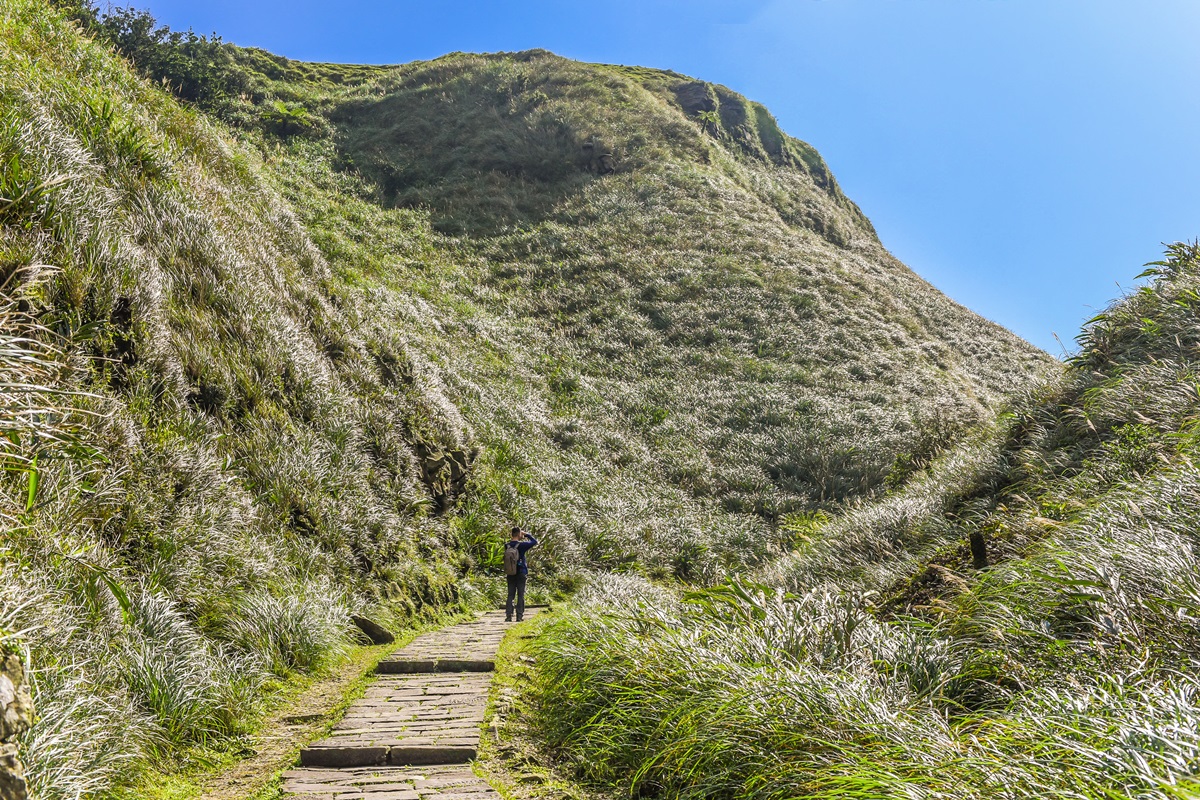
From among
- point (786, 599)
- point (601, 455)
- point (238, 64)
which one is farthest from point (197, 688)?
point (238, 64)

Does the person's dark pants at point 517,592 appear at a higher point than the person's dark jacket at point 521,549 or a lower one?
lower

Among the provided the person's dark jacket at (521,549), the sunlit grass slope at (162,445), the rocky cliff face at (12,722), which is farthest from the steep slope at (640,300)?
the rocky cliff face at (12,722)

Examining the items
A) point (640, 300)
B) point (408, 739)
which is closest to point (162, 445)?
point (408, 739)

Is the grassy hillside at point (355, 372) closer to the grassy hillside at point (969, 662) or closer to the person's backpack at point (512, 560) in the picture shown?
the person's backpack at point (512, 560)

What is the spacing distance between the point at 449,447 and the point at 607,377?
1223 centimetres

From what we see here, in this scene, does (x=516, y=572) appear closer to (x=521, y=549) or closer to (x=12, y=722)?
(x=521, y=549)

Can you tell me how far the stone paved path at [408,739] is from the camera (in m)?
3.70

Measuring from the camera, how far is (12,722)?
7.34 ft

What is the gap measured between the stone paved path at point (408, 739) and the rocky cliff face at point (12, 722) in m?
1.65

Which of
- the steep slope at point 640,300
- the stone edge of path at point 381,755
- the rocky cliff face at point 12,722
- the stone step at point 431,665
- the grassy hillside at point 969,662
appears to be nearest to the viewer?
the rocky cliff face at point 12,722

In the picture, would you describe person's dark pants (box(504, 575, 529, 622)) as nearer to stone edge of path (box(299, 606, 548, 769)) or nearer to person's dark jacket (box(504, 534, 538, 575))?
person's dark jacket (box(504, 534, 538, 575))

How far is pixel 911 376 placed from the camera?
24297 mm

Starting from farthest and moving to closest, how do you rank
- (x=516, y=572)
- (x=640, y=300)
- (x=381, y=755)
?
(x=640, y=300) → (x=516, y=572) → (x=381, y=755)

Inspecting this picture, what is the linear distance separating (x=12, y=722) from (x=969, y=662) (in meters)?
4.16
